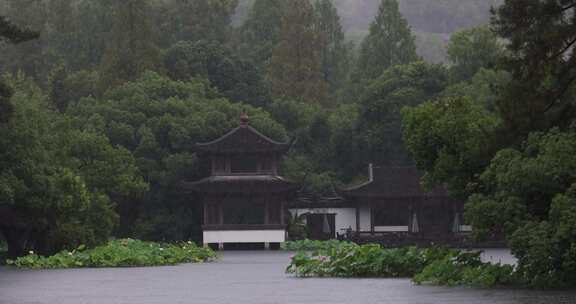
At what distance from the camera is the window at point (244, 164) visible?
7744cm

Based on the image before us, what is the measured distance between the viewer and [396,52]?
339ft

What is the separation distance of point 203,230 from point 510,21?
46397 millimetres

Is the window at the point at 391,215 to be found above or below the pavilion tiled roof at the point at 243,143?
below

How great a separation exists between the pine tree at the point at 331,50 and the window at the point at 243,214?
1255 inches

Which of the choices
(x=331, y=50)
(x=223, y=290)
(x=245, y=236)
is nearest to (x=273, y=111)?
(x=245, y=236)

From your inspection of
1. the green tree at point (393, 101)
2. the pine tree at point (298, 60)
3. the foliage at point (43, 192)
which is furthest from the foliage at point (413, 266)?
the pine tree at point (298, 60)

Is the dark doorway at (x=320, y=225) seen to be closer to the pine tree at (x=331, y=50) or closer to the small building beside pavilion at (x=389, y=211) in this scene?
the small building beside pavilion at (x=389, y=211)

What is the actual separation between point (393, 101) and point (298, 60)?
74.7 feet

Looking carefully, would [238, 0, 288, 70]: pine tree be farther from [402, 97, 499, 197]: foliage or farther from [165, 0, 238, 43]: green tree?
[402, 97, 499, 197]: foliage

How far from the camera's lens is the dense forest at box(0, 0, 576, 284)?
96.7 ft

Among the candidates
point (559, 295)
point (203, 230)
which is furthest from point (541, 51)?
point (203, 230)

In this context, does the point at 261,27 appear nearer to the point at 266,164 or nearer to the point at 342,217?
the point at 266,164

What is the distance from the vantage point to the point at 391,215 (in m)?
77.6

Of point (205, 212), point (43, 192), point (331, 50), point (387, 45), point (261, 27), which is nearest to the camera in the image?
point (43, 192)
